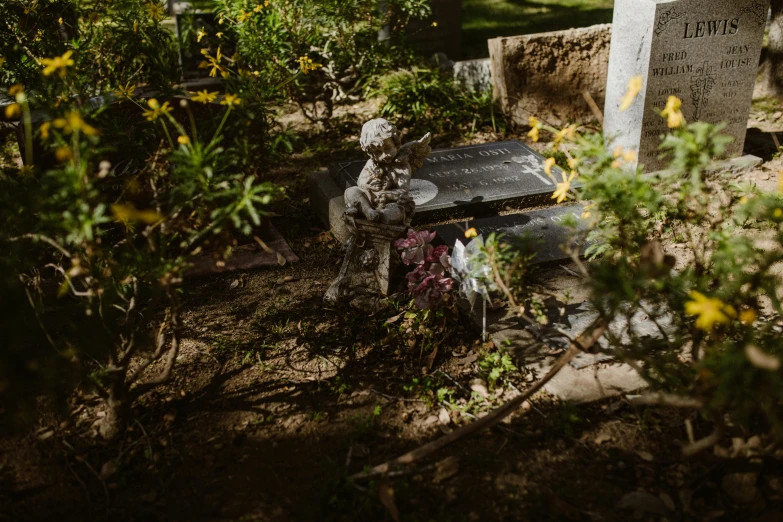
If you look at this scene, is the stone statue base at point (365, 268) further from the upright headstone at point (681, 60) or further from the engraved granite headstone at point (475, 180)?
the upright headstone at point (681, 60)

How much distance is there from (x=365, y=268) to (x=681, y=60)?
3.27 m

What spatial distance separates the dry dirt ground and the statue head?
96 cm

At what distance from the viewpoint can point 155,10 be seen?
4.28 m

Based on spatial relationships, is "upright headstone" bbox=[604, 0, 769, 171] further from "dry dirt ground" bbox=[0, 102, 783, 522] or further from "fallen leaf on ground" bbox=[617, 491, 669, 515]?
"fallen leaf on ground" bbox=[617, 491, 669, 515]

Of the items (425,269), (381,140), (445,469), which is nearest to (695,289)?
(445,469)

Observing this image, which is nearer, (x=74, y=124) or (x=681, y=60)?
(x=74, y=124)

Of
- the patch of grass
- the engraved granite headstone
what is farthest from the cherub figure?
the patch of grass

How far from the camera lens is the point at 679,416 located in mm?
2992

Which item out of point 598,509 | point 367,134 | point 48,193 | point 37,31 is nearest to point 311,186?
point 367,134

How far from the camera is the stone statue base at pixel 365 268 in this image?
392cm

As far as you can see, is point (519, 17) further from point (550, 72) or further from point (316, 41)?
point (316, 41)

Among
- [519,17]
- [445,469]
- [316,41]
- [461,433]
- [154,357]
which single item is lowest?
[445,469]

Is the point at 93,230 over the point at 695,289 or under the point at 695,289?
over

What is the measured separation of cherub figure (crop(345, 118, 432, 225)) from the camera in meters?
3.84
